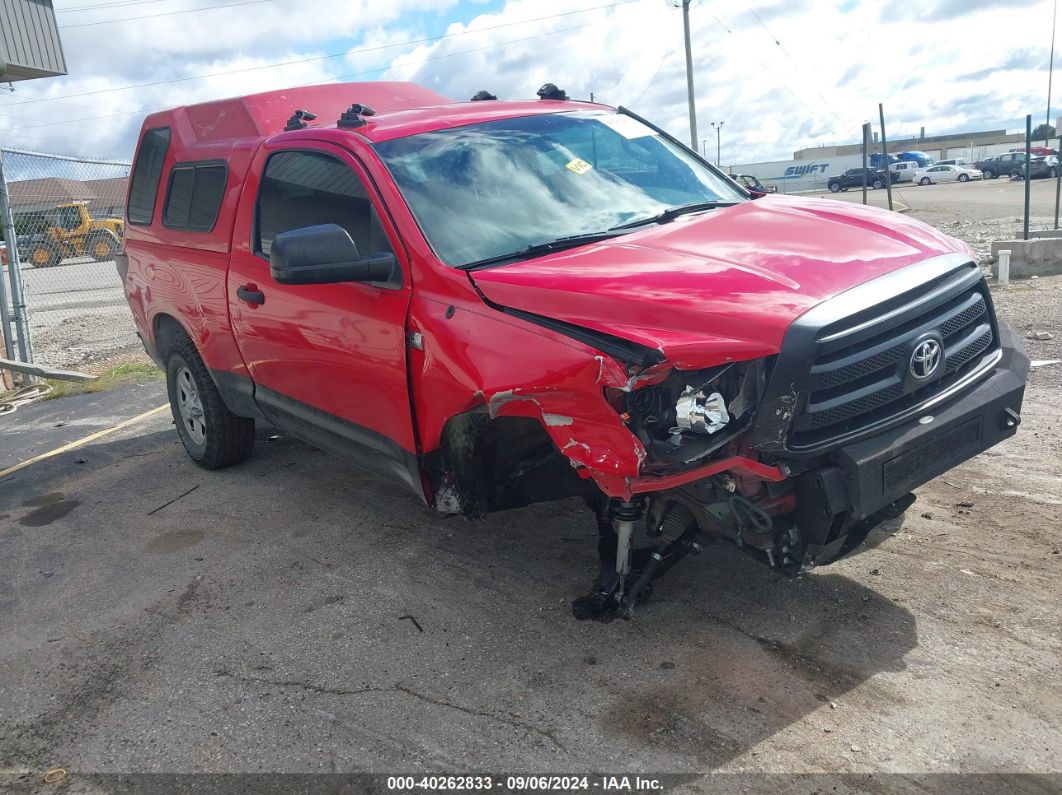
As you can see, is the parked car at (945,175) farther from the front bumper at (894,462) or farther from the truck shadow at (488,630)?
the front bumper at (894,462)

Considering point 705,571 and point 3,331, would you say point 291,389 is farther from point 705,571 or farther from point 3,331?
point 3,331

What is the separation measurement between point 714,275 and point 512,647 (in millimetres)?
1632

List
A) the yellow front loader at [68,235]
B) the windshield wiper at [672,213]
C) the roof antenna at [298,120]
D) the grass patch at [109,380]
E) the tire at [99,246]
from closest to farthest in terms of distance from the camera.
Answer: the windshield wiper at [672,213], the roof antenna at [298,120], the grass patch at [109,380], the yellow front loader at [68,235], the tire at [99,246]

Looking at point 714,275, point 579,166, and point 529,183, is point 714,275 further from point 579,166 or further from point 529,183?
point 579,166

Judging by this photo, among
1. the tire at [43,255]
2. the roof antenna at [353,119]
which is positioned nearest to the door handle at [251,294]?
the roof antenna at [353,119]

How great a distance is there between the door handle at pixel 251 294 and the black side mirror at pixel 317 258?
3.83ft

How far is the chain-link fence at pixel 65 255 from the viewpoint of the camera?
411 inches

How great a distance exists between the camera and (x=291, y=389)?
4.84 meters

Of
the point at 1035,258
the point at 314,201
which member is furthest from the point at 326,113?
the point at 1035,258

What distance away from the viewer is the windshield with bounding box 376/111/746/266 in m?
3.95

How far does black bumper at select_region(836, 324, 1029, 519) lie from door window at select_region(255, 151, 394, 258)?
208cm

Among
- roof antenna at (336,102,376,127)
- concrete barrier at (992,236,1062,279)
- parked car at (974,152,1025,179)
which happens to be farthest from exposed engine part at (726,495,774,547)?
parked car at (974,152,1025,179)

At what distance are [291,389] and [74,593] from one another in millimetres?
1429

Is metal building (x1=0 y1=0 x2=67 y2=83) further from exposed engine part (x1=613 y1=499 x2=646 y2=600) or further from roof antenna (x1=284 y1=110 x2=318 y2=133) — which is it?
exposed engine part (x1=613 y1=499 x2=646 y2=600)
